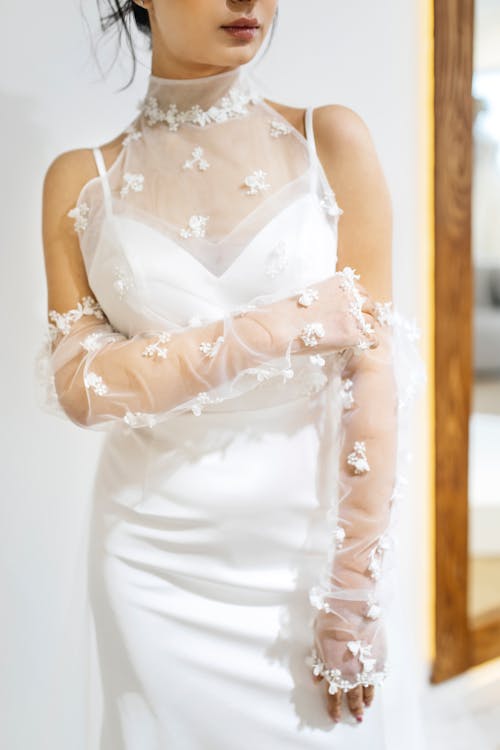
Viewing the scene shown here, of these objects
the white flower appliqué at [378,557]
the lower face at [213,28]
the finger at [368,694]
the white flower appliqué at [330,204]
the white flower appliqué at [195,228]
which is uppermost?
the lower face at [213,28]

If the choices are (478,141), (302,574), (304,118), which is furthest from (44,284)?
(478,141)

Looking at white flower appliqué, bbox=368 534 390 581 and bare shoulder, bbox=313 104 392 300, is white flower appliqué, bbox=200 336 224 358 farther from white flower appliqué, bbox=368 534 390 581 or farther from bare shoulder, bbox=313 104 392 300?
white flower appliqué, bbox=368 534 390 581

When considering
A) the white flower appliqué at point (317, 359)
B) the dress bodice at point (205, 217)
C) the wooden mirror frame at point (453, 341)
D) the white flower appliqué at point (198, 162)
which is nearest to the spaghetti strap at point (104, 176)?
the dress bodice at point (205, 217)

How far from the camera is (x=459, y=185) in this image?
1731mm

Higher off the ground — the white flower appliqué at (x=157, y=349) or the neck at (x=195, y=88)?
the neck at (x=195, y=88)

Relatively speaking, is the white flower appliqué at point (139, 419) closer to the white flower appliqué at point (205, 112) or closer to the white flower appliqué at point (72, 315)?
the white flower appliqué at point (72, 315)

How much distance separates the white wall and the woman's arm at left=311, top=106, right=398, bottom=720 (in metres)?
0.49

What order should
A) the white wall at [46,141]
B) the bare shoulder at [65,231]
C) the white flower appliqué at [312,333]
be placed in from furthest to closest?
the white wall at [46,141]
the bare shoulder at [65,231]
the white flower appliqué at [312,333]

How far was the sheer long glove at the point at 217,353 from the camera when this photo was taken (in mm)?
891

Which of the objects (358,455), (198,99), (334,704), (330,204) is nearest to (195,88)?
(198,99)

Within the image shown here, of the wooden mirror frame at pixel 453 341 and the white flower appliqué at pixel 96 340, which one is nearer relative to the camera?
the white flower appliqué at pixel 96 340

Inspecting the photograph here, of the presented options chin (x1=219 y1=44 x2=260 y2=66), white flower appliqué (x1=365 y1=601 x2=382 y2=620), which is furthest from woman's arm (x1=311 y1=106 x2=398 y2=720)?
chin (x1=219 y1=44 x2=260 y2=66)

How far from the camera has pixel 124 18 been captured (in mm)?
1093
